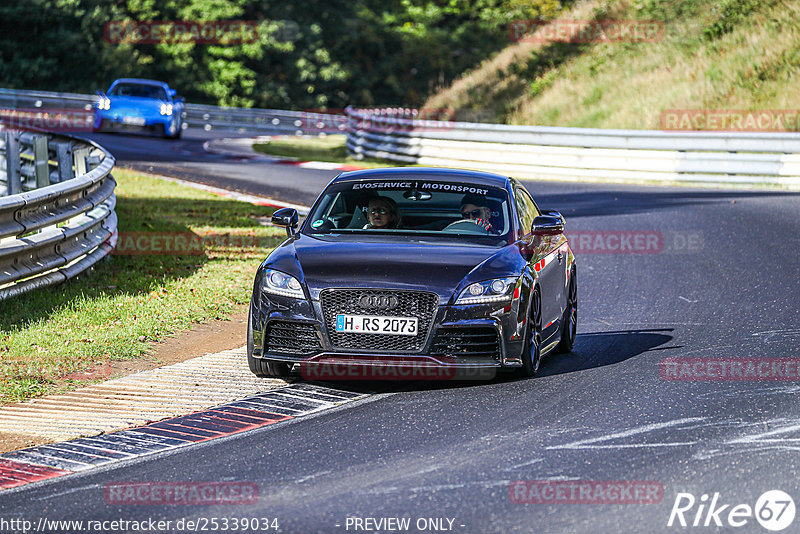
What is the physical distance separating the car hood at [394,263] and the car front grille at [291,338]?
9.5 inches

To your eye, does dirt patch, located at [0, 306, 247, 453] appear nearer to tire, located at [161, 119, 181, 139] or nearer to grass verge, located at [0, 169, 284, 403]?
grass verge, located at [0, 169, 284, 403]

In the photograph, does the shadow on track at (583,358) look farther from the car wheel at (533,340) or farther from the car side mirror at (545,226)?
the car side mirror at (545,226)

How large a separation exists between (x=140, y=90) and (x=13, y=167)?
19.4 m

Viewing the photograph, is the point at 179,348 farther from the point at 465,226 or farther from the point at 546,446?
the point at 546,446

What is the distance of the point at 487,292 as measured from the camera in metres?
8.18

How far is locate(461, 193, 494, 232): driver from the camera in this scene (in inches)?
365

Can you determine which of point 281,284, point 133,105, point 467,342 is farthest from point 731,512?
point 133,105

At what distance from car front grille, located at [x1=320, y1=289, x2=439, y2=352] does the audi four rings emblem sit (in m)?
0.02

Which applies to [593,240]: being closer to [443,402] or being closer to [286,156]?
[443,402]

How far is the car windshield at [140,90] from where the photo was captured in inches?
1423

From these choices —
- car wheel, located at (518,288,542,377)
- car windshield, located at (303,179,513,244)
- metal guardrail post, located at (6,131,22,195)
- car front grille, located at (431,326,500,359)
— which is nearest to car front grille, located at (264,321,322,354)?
car front grille, located at (431,326,500,359)

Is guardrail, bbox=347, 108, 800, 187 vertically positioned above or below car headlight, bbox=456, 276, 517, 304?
below

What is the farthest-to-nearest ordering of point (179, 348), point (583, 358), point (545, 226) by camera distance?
1. point (179, 348)
2. point (583, 358)
3. point (545, 226)

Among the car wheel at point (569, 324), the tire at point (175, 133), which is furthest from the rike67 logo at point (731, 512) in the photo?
the tire at point (175, 133)
